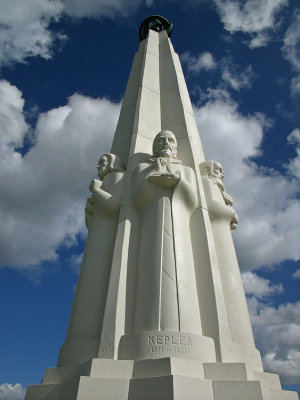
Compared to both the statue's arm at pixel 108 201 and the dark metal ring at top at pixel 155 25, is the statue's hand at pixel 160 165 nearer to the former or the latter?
the statue's arm at pixel 108 201

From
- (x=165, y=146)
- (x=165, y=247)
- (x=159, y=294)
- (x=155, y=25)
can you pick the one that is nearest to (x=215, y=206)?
(x=165, y=146)

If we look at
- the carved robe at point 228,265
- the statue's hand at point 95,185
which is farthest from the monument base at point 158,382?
the statue's hand at point 95,185

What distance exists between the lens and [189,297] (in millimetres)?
6039

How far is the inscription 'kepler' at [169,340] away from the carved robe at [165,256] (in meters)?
0.18

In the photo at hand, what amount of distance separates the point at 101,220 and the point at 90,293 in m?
1.82

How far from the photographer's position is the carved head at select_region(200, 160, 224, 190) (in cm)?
895

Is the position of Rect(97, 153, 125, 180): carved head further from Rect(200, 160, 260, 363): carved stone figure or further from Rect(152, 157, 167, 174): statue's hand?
Rect(200, 160, 260, 363): carved stone figure

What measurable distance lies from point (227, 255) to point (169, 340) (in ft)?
10.2

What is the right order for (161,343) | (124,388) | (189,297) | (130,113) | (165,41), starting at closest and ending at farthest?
(124,388)
(161,343)
(189,297)
(130,113)
(165,41)

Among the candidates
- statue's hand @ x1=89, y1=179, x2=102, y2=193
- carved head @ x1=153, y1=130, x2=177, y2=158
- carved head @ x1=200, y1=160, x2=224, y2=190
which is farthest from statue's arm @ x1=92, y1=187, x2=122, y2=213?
carved head @ x1=200, y1=160, x2=224, y2=190

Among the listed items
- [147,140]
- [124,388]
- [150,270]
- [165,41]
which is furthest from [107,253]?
[165,41]

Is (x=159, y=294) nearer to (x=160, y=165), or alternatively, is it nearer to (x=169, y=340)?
(x=169, y=340)

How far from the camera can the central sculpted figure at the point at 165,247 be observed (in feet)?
18.7

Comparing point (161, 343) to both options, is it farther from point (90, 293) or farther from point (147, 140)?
point (147, 140)
